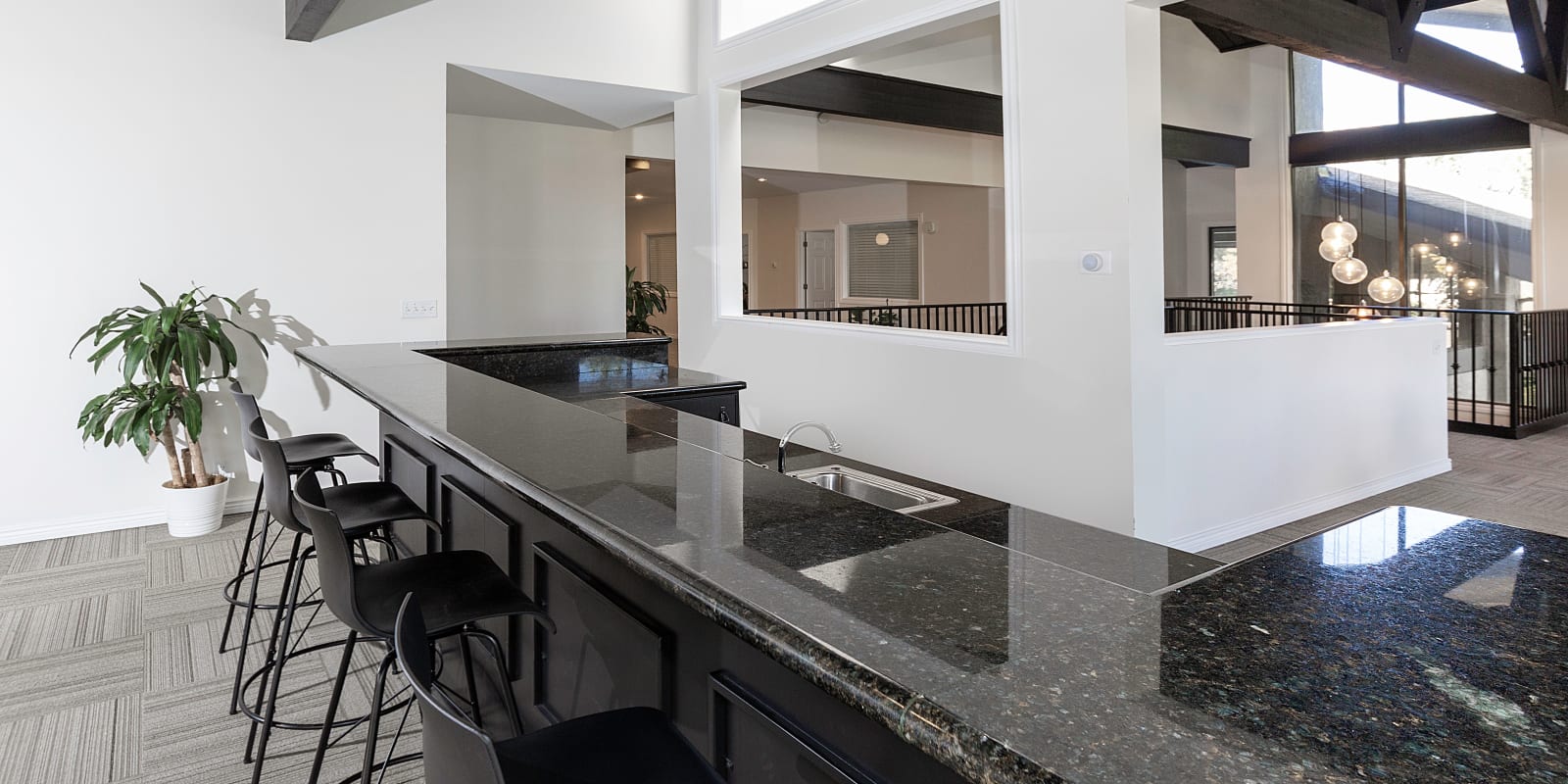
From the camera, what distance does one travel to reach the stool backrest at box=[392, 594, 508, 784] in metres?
0.81

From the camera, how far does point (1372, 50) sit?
4969 mm

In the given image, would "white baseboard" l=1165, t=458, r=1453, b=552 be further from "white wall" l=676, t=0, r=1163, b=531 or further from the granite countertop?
the granite countertop

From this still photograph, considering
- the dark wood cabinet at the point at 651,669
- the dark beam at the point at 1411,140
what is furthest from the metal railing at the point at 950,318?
the dark wood cabinet at the point at 651,669

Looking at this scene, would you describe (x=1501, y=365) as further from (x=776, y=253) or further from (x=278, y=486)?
(x=278, y=486)

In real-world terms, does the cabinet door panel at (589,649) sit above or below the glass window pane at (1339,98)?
below

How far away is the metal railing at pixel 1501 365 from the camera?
696 centimetres

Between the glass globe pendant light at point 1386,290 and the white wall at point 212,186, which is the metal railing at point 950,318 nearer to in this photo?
the glass globe pendant light at point 1386,290

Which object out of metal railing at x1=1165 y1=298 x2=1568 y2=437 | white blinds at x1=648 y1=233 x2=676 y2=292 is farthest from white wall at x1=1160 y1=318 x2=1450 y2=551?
white blinds at x1=648 y1=233 x2=676 y2=292

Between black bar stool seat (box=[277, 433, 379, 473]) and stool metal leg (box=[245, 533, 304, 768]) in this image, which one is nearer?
stool metal leg (box=[245, 533, 304, 768])

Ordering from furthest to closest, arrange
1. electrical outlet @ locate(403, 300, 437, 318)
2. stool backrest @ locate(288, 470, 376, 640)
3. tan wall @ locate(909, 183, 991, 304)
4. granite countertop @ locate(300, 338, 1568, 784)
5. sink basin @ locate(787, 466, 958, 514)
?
tan wall @ locate(909, 183, 991, 304)
electrical outlet @ locate(403, 300, 437, 318)
sink basin @ locate(787, 466, 958, 514)
stool backrest @ locate(288, 470, 376, 640)
granite countertop @ locate(300, 338, 1568, 784)

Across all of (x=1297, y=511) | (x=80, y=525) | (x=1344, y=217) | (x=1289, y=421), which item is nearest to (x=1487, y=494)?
(x=1297, y=511)

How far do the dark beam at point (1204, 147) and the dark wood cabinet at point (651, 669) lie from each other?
25.6 ft

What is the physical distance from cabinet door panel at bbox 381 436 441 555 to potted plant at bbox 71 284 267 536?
1.29 m

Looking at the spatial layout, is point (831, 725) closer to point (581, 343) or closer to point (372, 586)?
point (372, 586)
